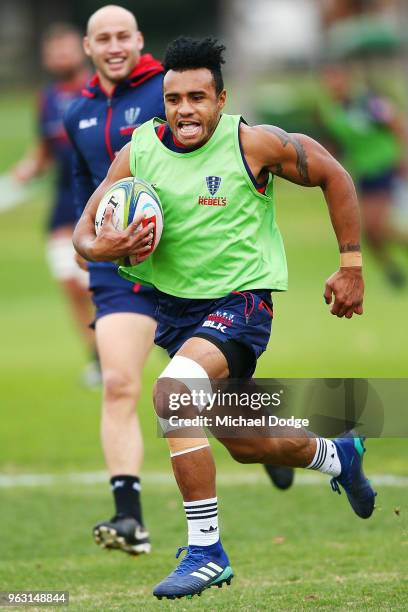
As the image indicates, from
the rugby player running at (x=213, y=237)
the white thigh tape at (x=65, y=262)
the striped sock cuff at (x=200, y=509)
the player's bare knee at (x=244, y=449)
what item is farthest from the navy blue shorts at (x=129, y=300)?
the white thigh tape at (x=65, y=262)

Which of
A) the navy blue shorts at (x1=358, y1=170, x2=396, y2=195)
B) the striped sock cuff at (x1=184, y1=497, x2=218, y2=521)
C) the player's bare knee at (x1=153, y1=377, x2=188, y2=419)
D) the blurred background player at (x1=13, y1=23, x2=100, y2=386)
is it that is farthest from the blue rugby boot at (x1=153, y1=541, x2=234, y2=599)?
the navy blue shorts at (x1=358, y1=170, x2=396, y2=195)

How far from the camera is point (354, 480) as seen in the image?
6.54 metres

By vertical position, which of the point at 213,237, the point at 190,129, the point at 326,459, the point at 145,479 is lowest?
the point at 145,479

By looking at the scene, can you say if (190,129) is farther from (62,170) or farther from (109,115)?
(62,170)

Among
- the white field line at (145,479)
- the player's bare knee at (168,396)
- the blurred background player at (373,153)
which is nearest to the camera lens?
the player's bare knee at (168,396)

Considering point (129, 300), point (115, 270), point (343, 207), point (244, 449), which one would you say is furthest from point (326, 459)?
point (115, 270)

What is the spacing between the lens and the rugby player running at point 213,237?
5840mm

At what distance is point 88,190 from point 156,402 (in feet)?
7.64

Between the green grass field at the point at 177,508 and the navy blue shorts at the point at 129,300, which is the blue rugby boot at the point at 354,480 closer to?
the green grass field at the point at 177,508

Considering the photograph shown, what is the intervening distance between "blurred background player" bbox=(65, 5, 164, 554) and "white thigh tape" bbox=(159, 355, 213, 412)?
1600 millimetres

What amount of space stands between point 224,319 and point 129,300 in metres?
1.65

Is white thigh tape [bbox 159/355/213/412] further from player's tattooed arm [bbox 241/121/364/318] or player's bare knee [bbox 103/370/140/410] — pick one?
player's bare knee [bbox 103/370/140/410]

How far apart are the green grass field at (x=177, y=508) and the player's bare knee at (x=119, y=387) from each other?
855 mm

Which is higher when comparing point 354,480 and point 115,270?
point 115,270
